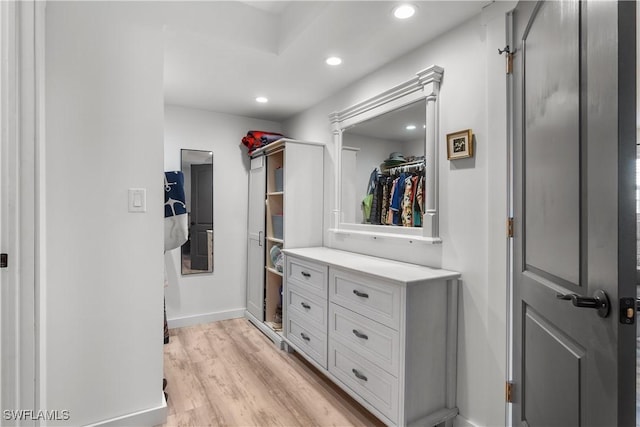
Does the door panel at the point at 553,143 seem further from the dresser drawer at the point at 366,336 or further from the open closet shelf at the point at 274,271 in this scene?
the open closet shelf at the point at 274,271

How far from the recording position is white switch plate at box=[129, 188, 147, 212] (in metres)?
1.79

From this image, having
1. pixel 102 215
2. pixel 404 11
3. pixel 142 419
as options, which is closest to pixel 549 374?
pixel 404 11

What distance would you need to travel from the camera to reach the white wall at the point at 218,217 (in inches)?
133

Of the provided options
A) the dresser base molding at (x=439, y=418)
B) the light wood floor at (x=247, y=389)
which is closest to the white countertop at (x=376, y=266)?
the dresser base molding at (x=439, y=418)

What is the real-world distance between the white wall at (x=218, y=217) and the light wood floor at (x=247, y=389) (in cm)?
50

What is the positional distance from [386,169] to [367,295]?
3.13ft

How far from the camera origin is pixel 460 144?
71.2 inches

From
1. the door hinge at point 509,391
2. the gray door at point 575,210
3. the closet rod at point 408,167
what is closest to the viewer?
the gray door at point 575,210

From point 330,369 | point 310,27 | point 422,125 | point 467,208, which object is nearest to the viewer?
point 467,208

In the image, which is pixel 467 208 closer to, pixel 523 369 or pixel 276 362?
pixel 523 369

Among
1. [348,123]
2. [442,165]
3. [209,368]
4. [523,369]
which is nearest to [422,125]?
[442,165]

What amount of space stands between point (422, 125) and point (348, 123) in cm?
80

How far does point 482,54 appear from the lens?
1715 millimetres

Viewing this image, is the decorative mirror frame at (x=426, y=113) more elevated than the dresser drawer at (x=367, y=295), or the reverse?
the decorative mirror frame at (x=426, y=113)
